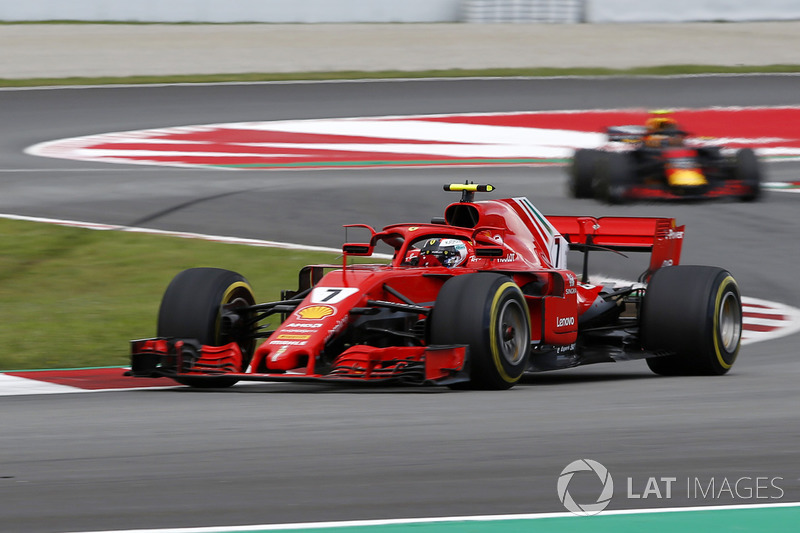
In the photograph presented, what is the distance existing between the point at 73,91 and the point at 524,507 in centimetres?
2187

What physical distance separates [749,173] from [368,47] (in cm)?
1602

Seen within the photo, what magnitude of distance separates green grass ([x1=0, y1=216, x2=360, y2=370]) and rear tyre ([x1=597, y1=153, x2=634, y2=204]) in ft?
14.9

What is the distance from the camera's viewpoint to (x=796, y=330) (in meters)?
10.9

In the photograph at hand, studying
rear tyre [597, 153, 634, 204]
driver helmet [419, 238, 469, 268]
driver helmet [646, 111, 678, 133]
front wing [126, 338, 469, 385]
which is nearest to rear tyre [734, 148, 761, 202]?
driver helmet [646, 111, 678, 133]

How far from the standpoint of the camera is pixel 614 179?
53.0 feet

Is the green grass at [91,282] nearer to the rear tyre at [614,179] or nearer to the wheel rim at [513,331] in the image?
the wheel rim at [513,331]

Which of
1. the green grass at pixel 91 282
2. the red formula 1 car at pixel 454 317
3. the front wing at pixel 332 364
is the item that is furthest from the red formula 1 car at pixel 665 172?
the front wing at pixel 332 364

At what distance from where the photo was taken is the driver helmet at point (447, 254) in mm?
8547

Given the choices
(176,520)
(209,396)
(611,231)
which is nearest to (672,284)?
(611,231)

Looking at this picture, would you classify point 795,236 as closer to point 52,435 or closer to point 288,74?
point 52,435

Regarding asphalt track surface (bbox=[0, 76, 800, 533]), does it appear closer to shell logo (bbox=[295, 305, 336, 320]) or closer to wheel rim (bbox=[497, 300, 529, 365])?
wheel rim (bbox=[497, 300, 529, 365])

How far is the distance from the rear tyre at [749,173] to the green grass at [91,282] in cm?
612

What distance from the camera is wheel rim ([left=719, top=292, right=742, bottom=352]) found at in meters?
9.04

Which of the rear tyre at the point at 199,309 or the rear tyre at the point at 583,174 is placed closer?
the rear tyre at the point at 199,309
